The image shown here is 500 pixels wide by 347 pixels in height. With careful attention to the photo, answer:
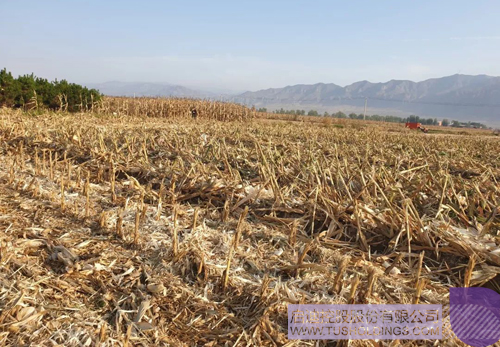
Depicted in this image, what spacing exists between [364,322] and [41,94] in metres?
17.6

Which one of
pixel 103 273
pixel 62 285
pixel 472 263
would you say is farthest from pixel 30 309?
pixel 472 263

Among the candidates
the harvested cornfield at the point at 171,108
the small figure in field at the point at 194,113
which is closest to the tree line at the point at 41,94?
the harvested cornfield at the point at 171,108

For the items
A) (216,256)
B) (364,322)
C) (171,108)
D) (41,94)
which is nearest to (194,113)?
(171,108)

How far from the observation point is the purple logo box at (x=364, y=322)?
187 centimetres

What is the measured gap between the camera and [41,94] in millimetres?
15328

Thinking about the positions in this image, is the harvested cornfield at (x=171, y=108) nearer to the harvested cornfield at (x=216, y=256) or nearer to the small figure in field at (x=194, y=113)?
the small figure in field at (x=194, y=113)

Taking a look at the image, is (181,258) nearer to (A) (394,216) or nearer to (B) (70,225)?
(B) (70,225)

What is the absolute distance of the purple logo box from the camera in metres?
1.87

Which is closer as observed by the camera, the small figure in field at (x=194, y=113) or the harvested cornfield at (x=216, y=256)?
the harvested cornfield at (x=216, y=256)

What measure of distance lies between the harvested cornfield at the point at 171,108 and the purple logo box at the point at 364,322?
16.2 m

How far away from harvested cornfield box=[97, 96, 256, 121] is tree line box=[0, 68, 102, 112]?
83 centimetres

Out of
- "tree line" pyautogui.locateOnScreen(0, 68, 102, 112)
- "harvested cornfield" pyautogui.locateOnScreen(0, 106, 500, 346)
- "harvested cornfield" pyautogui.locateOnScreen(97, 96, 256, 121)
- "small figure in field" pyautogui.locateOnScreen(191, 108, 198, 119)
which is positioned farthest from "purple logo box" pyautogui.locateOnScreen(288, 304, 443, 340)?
"small figure in field" pyautogui.locateOnScreen(191, 108, 198, 119)

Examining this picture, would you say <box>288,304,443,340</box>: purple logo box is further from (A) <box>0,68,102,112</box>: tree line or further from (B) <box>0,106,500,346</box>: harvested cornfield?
(A) <box>0,68,102,112</box>: tree line

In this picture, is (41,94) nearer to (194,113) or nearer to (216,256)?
(194,113)
